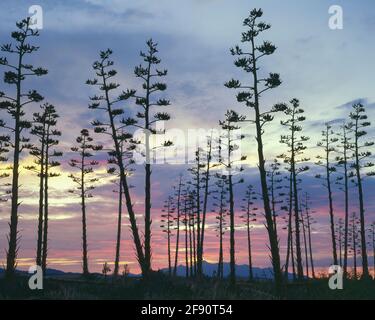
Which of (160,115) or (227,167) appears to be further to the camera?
(227,167)

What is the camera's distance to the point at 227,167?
1547 inches

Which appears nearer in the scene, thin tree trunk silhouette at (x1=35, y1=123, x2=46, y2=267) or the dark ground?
the dark ground

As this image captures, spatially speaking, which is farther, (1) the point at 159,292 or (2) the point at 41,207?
(2) the point at 41,207

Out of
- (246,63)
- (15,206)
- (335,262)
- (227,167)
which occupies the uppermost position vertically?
(246,63)

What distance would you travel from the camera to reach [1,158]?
36.9 meters

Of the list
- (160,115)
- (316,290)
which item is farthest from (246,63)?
(316,290)

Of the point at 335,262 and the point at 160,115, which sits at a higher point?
the point at 160,115

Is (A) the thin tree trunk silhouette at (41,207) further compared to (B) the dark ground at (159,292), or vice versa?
(A) the thin tree trunk silhouette at (41,207)

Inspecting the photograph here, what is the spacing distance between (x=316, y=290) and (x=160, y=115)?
41.4ft
